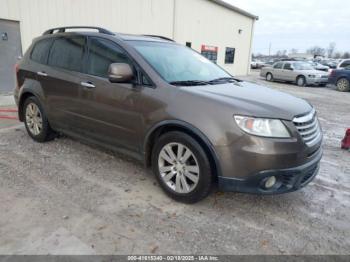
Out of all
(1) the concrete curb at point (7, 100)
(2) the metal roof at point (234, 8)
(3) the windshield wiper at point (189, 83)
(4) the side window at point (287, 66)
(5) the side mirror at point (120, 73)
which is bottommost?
(1) the concrete curb at point (7, 100)

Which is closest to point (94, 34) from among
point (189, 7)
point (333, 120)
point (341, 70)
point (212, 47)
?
point (333, 120)

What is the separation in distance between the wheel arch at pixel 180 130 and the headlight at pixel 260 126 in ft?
1.17

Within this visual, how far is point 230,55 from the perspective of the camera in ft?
77.9

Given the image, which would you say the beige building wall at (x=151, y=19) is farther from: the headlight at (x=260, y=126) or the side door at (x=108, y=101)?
the headlight at (x=260, y=126)

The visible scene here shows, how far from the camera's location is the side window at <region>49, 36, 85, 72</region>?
4070 millimetres

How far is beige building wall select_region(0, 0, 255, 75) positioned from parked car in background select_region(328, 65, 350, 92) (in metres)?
8.21

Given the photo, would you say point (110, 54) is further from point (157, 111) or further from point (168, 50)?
point (157, 111)

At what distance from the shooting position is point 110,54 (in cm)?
372

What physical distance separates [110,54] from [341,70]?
16354mm

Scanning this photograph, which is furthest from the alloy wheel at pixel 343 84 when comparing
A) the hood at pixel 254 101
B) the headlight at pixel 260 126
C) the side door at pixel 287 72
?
the headlight at pixel 260 126

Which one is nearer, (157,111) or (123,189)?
(157,111)

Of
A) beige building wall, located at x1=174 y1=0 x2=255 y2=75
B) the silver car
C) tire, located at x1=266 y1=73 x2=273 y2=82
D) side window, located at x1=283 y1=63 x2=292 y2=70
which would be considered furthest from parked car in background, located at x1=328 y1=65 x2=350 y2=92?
beige building wall, located at x1=174 y1=0 x2=255 y2=75

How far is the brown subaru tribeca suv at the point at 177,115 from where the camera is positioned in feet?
9.13

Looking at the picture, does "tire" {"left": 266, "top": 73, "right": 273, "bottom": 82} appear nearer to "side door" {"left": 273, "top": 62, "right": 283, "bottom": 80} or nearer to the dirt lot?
"side door" {"left": 273, "top": 62, "right": 283, "bottom": 80}
